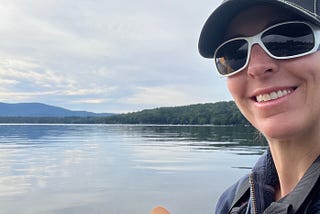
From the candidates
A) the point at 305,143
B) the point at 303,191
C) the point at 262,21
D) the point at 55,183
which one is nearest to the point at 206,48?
the point at 262,21

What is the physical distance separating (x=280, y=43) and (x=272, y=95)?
204 millimetres

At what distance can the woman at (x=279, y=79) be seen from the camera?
1.51m

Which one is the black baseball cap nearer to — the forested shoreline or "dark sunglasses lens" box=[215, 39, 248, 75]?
"dark sunglasses lens" box=[215, 39, 248, 75]

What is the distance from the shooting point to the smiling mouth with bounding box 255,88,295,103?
1591 mm

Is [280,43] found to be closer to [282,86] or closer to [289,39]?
[289,39]

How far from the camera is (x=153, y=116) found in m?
124

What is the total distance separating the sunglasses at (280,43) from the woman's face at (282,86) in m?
0.02

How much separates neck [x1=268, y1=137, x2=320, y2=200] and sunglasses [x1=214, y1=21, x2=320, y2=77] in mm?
347

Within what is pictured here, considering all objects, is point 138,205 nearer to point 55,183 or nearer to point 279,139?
point 55,183

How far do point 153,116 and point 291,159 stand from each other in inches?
4833

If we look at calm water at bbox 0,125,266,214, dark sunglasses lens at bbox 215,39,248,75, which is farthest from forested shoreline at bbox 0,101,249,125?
dark sunglasses lens at bbox 215,39,248,75

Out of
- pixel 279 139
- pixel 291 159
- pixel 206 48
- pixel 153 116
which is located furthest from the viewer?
pixel 153 116

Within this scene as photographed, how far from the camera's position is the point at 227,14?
66.9 inches

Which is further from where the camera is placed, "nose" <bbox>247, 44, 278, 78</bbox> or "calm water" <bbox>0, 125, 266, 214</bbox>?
"calm water" <bbox>0, 125, 266, 214</bbox>
